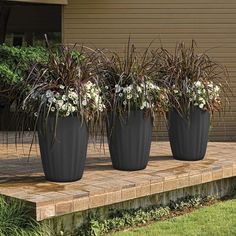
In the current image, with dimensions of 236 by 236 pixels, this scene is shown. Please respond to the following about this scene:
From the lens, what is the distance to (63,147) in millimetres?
4512

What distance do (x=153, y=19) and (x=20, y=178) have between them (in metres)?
5.86

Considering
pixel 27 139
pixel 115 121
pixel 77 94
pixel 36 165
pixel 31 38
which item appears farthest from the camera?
pixel 31 38

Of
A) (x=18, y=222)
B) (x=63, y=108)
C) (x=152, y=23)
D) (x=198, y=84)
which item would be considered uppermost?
(x=152, y=23)

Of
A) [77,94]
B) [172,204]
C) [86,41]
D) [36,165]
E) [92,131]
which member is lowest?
[172,204]

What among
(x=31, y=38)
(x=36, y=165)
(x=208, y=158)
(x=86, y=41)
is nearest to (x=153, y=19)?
(x=86, y=41)

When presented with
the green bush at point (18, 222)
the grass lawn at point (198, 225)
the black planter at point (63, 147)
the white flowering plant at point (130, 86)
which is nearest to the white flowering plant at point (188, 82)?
the white flowering plant at point (130, 86)

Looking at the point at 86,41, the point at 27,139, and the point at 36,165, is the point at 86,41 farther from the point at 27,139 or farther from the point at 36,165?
the point at 36,165

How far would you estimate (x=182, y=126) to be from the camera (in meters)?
5.81

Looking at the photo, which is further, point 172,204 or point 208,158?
point 208,158

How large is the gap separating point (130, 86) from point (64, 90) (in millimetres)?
794

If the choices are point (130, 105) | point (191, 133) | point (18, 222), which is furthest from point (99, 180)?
point (191, 133)

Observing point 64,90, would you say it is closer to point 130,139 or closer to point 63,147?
point 63,147

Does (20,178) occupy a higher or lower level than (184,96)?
lower

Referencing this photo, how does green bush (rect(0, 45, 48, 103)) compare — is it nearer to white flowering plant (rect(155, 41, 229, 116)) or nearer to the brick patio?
the brick patio
